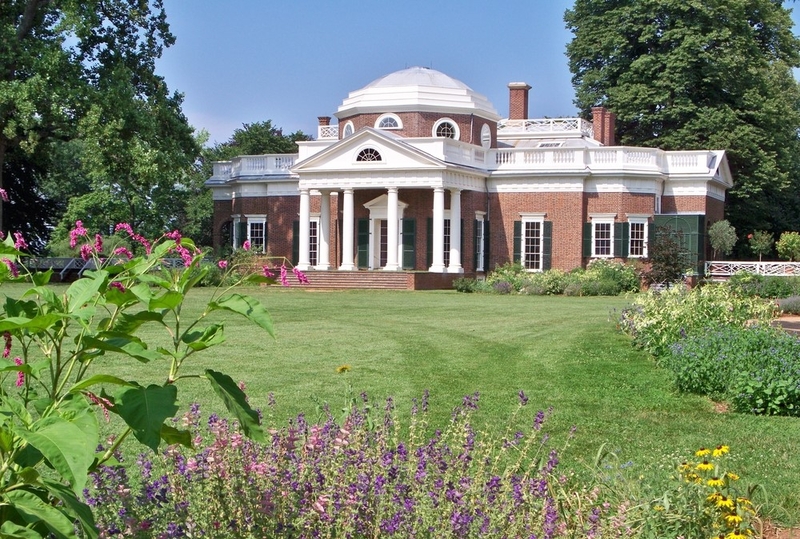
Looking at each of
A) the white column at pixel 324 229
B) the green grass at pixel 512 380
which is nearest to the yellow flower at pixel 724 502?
the green grass at pixel 512 380

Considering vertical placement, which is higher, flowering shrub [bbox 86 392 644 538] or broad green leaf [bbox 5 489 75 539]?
broad green leaf [bbox 5 489 75 539]

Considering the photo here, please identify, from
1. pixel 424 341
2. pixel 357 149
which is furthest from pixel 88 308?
pixel 357 149

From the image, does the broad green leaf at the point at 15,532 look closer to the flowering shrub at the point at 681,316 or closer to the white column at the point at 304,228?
the flowering shrub at the point at 681,316

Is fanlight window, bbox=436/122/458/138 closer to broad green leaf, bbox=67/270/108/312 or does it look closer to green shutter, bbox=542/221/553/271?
green shutter, bbox=542/221/553/271

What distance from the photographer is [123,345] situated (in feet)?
9.82

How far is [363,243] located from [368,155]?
3909 millimetres

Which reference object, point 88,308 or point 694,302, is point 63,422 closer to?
point 88,308

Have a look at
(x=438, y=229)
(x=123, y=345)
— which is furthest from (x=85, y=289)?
(x=438, y=229)

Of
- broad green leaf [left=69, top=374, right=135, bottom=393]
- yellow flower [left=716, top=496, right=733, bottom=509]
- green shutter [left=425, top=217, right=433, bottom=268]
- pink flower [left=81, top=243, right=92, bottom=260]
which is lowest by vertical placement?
yellow flower [left=716, top=496, right=733, bottom=509]

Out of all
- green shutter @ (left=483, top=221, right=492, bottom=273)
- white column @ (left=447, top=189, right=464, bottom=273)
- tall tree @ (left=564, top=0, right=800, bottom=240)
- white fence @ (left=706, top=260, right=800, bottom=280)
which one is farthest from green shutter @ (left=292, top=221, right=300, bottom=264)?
white fence @ (left=706, top=260, right=800, bottom=280)

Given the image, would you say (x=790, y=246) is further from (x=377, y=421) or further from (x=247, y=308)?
(x=247, y=308)

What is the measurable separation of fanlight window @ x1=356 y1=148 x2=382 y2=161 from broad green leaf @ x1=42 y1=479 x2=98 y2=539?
33.8 meters

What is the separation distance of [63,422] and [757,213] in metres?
46.8

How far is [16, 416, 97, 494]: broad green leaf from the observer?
7.52 feet
